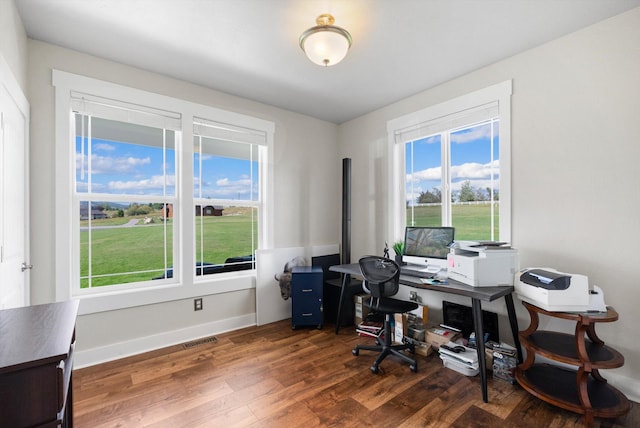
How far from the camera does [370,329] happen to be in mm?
3201

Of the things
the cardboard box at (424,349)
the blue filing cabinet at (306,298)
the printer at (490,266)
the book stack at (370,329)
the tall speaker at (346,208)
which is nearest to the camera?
the printer at (490,266)

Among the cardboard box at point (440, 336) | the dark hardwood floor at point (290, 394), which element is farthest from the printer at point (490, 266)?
the dark hardwood floor at point (290, 394)

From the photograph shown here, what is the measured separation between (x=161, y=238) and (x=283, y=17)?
2.32 m

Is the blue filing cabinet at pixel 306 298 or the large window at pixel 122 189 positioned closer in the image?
→ the large window at pixel 122 189

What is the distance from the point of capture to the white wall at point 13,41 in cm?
174

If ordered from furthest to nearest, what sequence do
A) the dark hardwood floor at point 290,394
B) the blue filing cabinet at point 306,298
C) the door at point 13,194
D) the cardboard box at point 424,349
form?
the blue filing cabinet at point 306,298 → the cardboard box at point 424,349 → the dark hardwood floor at point 290,394 → the door at point 13,194

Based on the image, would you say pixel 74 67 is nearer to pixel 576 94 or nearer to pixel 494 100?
pixel 494 100

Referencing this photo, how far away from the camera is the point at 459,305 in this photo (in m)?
2.93

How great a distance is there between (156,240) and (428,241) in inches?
107

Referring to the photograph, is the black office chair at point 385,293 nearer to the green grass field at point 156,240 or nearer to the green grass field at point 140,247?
the green grass field at point 156,240

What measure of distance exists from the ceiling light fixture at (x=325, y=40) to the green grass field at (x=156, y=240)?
6.46ft

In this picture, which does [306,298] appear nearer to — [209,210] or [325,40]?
[209,210]

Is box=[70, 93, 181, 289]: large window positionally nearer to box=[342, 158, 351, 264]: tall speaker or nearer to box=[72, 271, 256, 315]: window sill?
→ box=[72, 271, 256, 315]: window sill

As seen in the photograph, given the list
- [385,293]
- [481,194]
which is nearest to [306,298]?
[385,293]
